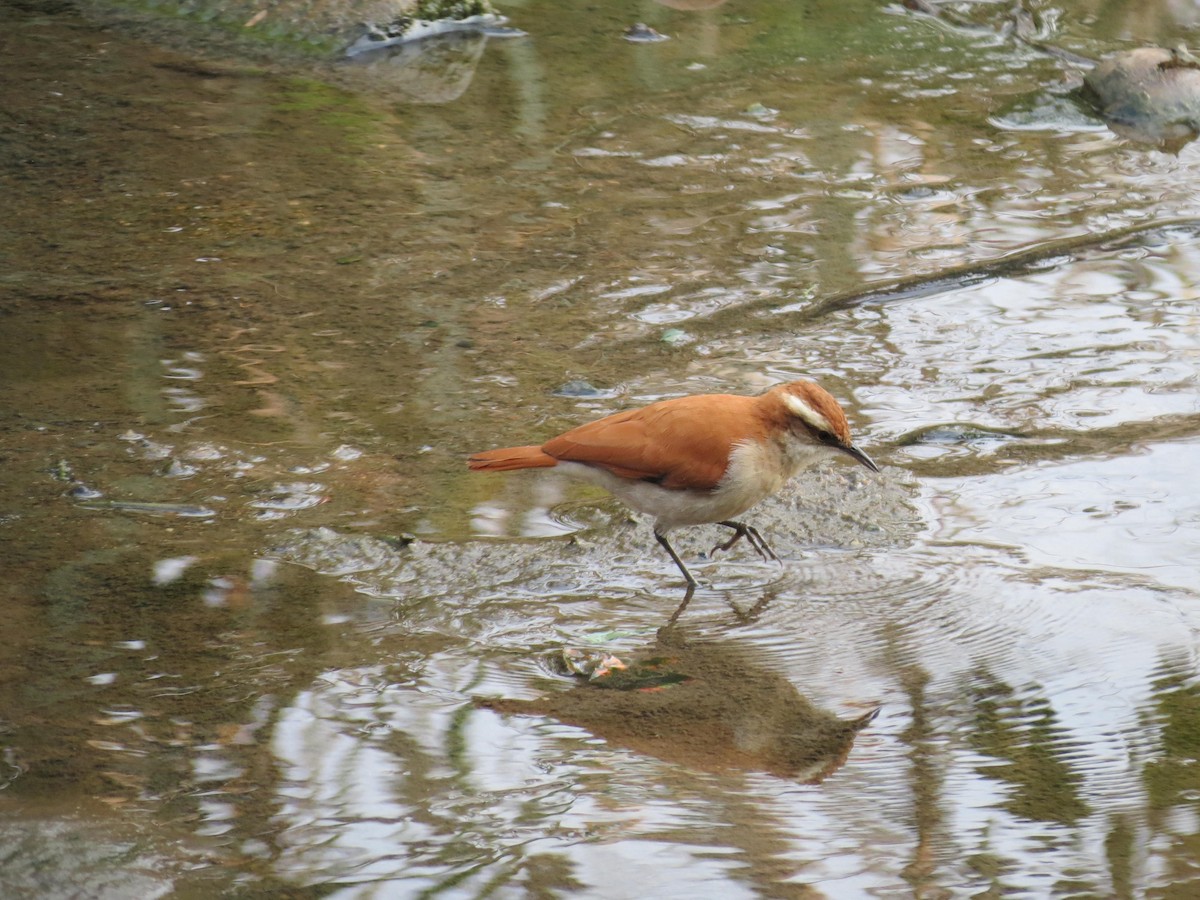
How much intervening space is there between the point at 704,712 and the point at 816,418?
3.82 feet

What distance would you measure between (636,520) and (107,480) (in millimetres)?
1879

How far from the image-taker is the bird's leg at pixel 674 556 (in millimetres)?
4859

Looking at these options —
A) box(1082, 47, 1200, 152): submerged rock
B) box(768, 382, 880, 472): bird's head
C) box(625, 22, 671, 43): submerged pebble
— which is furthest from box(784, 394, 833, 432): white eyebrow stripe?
box(625, 22, 671, 43): submerged pebble

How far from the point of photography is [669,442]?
4934 mm

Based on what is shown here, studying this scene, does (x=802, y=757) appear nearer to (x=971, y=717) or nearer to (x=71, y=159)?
(x=971, y=717)

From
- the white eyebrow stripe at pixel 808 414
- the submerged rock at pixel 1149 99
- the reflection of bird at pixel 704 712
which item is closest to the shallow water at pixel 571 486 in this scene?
the reflection of bird at pixel 704 712

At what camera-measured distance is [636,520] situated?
17.7 feet

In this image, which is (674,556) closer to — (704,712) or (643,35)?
(704,712)

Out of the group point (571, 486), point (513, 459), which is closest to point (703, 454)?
point (513, 459)

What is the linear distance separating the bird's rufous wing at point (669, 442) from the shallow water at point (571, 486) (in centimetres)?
35

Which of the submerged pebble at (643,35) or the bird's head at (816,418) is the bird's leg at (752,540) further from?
the submerged pebble at (643,35)

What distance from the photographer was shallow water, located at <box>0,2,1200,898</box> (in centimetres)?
350

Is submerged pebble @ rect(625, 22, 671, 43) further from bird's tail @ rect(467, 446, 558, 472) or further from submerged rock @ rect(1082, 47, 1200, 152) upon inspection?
bird's tail @ rect(467, 446, 558, 472)

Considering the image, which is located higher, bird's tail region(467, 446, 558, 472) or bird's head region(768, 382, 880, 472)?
bird's head region(768, 382, 880, 472)
